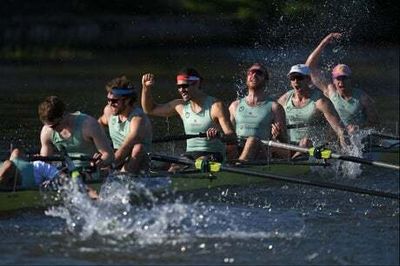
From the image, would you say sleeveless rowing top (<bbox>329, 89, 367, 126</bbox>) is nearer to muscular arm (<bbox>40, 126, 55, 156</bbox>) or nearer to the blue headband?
the blue headband

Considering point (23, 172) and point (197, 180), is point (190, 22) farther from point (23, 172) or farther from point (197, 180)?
point (23, 172)

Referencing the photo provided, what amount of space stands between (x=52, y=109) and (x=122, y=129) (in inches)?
52.4

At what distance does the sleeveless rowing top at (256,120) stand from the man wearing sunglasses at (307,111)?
68 centimetres

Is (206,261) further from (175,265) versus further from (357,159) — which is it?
(357,159)

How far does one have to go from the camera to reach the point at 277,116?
1667 cm

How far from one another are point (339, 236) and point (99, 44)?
54.9 feet

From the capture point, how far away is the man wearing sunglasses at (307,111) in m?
17.3

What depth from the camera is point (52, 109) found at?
13.9 metres

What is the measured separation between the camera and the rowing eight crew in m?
14.2

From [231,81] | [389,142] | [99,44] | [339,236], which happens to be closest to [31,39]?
[99,44]

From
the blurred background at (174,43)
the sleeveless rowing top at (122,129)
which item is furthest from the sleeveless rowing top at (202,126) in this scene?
the blurred background at (174,43)

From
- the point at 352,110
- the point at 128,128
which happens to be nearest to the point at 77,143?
the point at 128,128

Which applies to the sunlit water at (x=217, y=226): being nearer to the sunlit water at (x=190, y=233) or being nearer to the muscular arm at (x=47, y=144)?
the sunlit water at (x=190, y=233)

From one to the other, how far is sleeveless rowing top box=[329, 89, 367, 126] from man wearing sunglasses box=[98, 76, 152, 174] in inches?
160
